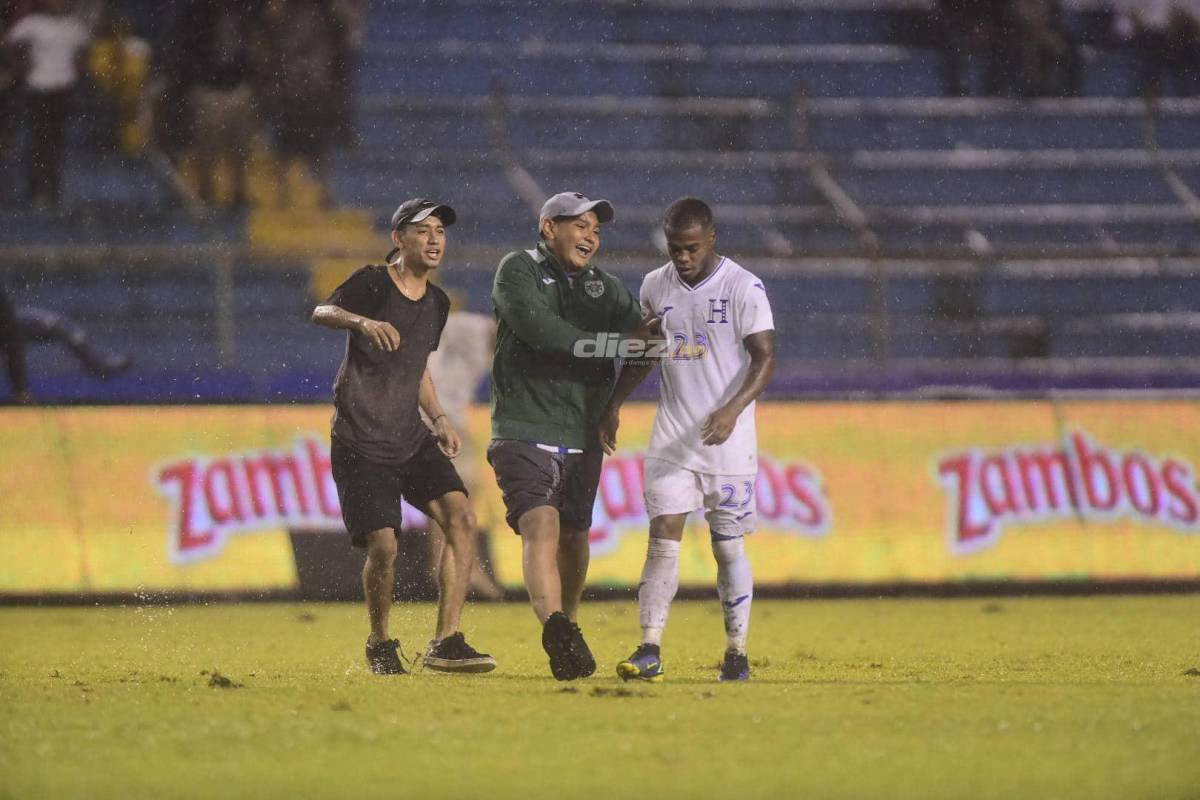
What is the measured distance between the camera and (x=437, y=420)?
26.7 feet

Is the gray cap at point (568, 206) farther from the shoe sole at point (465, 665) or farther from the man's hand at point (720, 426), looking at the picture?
the shoe sole at point (465, 665)

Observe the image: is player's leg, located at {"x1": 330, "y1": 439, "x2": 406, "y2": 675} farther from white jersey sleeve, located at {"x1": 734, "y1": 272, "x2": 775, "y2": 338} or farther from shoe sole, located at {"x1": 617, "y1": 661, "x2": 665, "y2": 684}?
white jersey sleeve, located at {"x1": 734, "y1": 272, "x2": 775, "y2": 338}

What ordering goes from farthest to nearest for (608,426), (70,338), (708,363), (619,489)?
(70,338)
(619,489)
(608,426)
(708,363)

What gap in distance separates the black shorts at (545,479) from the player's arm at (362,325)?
579 millimetres

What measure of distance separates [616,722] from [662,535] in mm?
1437

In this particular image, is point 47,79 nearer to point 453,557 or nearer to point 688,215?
point 453,557

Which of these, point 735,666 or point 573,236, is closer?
point 735,666

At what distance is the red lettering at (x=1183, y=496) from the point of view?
13.4 meters

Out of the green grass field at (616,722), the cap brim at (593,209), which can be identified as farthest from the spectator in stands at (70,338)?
the cap brim at (593,209)

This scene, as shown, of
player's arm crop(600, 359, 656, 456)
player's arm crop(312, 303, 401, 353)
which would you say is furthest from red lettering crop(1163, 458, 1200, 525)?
player's arm crop(312, 303, 401, 353)

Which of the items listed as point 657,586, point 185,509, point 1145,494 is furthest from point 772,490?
point 657,586

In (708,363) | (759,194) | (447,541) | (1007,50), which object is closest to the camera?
(708,363)

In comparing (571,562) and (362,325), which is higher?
(362,325)

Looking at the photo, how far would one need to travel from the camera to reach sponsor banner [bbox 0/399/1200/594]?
1279 cm
